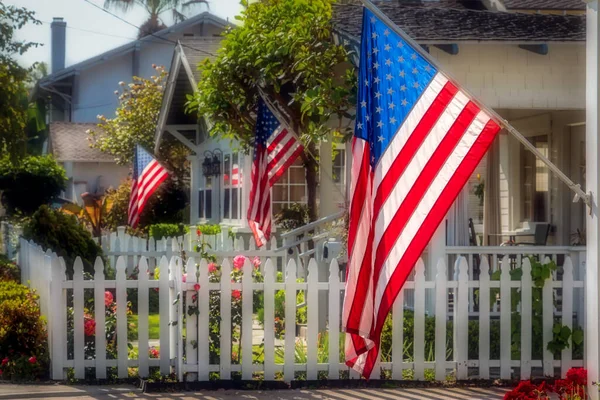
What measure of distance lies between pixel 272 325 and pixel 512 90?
4.85 meters

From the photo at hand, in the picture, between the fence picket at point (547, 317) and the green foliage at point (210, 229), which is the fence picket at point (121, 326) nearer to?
the fence picket at point (547, 317)

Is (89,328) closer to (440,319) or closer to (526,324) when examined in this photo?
(440,319)

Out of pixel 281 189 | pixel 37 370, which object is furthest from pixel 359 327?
pixel 281 189

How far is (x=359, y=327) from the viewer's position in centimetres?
779

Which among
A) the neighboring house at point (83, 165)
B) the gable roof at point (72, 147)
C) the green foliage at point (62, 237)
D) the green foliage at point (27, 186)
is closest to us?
the green foliage at point (62, 237)

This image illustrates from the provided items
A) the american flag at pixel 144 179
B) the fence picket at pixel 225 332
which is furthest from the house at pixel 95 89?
the fence picket at pixel 225 332

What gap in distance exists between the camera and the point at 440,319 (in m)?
9.59

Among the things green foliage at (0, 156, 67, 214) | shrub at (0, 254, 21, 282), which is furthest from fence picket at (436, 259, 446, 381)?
green foliage at (0, 156, 67, 214)

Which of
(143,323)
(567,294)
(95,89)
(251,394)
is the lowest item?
(251,394)

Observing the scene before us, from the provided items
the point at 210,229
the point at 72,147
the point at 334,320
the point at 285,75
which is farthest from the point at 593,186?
the point at 72,147

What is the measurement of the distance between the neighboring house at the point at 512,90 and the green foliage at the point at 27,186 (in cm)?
1336

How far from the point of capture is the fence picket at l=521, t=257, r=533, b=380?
9.74 meters

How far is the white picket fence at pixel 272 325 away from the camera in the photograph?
9.52 m

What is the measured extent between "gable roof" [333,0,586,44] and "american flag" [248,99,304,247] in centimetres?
155
